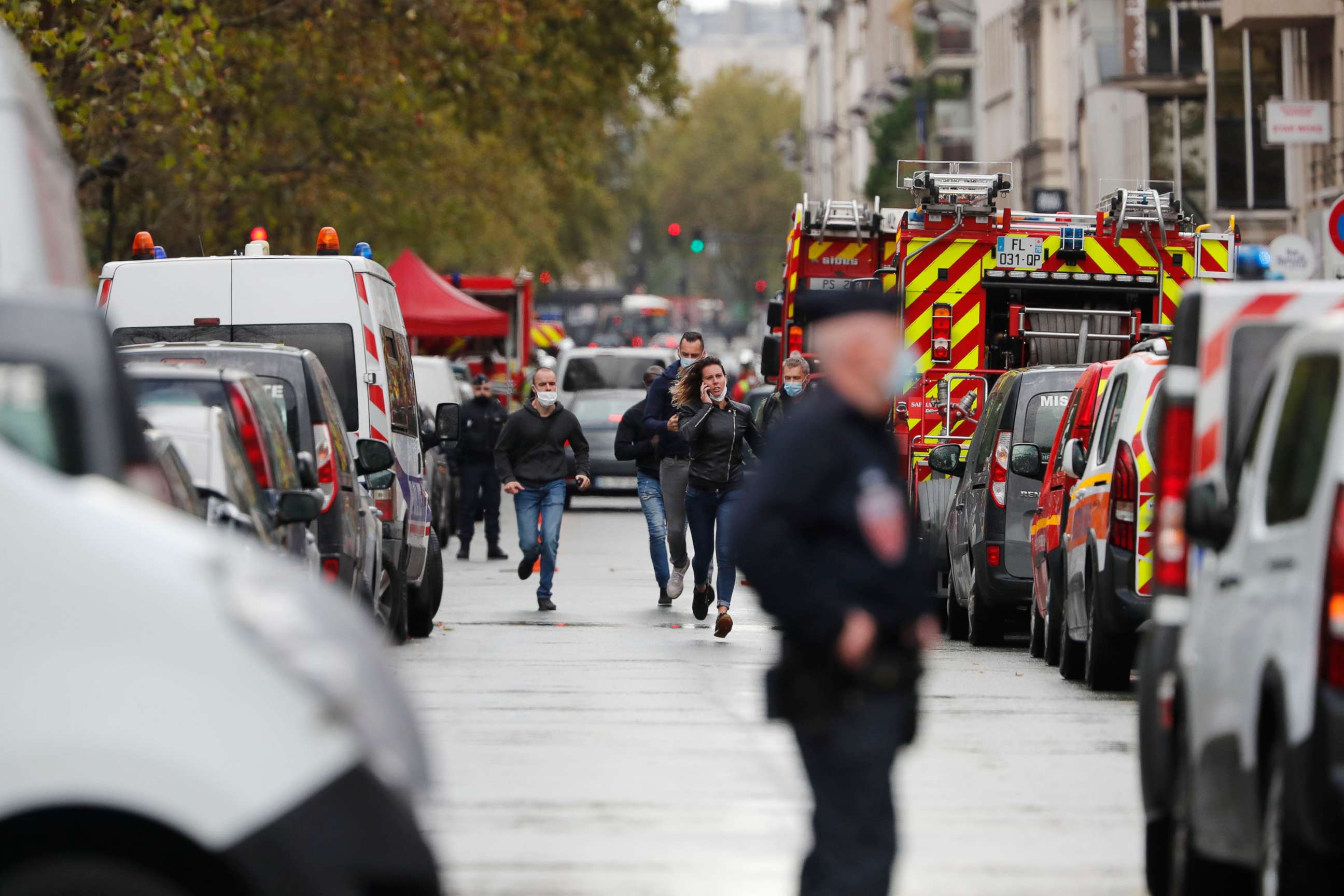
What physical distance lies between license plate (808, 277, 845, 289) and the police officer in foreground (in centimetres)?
1811

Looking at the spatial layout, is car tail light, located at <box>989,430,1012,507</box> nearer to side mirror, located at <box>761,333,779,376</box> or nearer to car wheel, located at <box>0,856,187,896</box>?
side mirror, located at <box>761,333,779,376</box>

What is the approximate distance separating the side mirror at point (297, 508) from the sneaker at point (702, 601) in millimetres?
6955

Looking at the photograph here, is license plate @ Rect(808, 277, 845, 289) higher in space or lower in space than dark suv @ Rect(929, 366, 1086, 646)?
higher

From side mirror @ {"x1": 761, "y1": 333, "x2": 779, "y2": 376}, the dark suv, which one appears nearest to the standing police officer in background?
side mirror @ {"x1": 761, "y1": 333, "x2": 779, "y2": 376}

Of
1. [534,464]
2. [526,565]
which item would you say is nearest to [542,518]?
[534,464]

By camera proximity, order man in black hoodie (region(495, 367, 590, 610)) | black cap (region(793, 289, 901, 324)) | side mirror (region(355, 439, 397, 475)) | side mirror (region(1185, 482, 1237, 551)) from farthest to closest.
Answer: man in black hoodie (region(495, 367, 590, 610)), side mirror (region(355, 439, 397, 475)), side mirror (region(1185, 482, 1237, 551)), black cap (region(793, 289, 901, 324))

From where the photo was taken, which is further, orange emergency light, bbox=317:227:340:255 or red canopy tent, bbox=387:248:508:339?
red canopy tent, bbox=387:248:508:339

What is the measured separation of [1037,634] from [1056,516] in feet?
3.53

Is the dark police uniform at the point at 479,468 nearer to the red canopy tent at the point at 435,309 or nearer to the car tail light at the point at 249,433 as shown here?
the red canopy tent at the point at 435,309

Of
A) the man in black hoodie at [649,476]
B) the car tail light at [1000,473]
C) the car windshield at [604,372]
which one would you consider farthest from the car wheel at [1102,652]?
the car windshield at [604,372]

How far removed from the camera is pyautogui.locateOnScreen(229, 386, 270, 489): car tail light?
10.7 m

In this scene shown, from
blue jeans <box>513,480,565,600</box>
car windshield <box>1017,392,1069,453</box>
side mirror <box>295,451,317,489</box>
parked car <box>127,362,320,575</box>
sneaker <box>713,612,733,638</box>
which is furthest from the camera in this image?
blue jeans <box>513,480,565,600</box>

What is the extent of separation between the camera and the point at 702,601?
17.3m

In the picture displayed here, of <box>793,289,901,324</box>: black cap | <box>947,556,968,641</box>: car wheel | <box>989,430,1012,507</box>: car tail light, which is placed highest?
<box>793,289,901,324</box>: black cap
